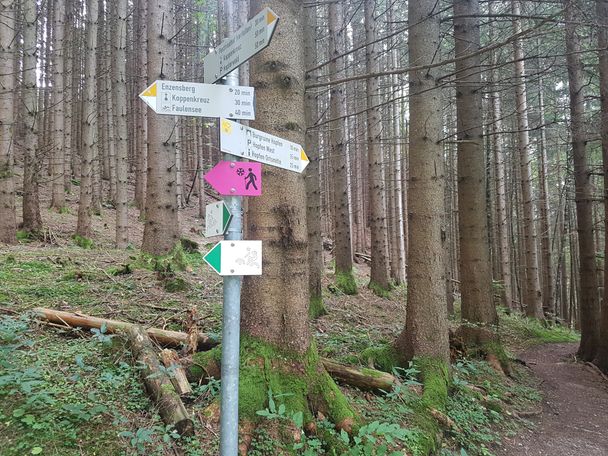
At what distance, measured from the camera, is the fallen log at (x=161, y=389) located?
8.73ft

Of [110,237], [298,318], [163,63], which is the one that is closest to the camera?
[298,318]

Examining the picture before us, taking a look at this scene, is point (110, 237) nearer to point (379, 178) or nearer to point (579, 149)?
point (379, 178)

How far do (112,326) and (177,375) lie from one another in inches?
45.9

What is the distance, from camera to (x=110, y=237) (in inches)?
514

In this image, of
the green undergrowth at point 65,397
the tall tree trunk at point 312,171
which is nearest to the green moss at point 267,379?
the green undergrowth at point 65,397

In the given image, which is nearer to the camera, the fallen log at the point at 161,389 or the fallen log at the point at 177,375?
the fallen log at the point at 161,389

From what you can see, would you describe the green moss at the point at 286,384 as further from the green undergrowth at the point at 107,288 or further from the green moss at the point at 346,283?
the green moss at the point at 346,283

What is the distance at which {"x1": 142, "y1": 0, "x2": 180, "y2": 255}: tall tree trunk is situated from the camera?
737cm

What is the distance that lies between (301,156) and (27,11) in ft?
32.8

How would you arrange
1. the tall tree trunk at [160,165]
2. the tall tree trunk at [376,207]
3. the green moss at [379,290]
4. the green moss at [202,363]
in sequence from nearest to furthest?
the green moss at [202,363], the tall tree trunk at [160,165], the green moss at [379,290], the tall tree trunk at [376,207]

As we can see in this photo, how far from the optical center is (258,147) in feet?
7.40

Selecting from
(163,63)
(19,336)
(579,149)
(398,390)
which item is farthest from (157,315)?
(579,149)

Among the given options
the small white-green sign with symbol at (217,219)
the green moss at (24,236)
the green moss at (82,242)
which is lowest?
the small white-green sign with symbol at (217,219)

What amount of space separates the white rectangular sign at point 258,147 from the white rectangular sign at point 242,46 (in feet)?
1.17
